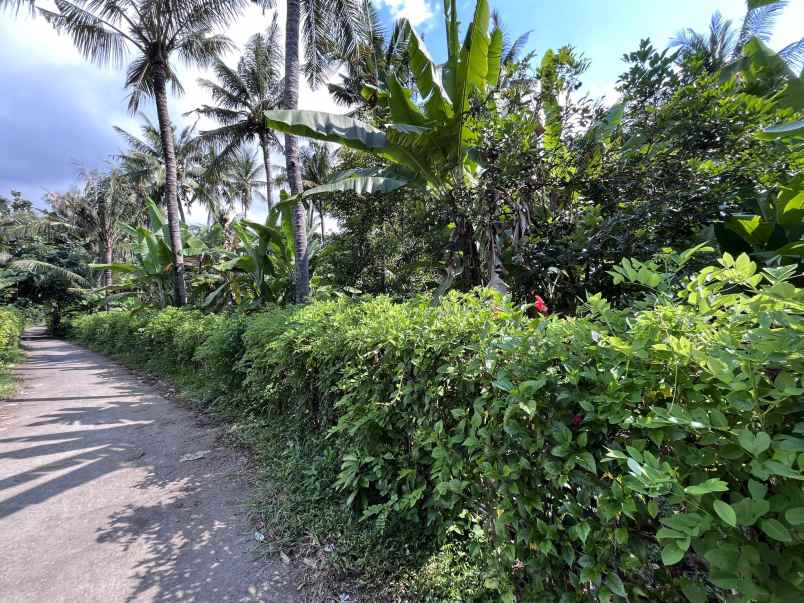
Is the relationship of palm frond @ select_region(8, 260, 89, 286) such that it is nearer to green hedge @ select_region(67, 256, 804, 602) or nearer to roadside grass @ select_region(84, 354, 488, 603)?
roadside grass @ select_region(84, 354, 488, 603)

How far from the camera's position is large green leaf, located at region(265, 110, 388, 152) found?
4.68 meters

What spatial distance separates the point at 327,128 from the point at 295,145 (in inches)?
70.4

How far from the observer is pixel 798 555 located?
85 cm

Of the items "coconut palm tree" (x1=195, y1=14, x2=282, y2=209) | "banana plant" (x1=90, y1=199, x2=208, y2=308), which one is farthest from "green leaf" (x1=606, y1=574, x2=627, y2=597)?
"coconut palm tree" (x1=195, y1=14, x2=282, y2=209)

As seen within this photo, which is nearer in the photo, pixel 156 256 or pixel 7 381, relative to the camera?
pixel 7 381

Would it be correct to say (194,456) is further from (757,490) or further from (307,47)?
(307,47)

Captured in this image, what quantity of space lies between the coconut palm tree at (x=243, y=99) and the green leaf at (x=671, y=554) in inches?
746

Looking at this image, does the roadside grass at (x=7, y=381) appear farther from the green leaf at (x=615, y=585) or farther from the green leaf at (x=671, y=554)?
the green leaf at (x=671, y=554)

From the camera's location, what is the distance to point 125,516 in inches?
114

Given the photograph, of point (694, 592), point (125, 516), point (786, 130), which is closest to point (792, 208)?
point (786, 130)

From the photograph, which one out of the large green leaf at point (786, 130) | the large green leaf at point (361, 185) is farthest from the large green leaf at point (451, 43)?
the large green leaf at point (786, 130)

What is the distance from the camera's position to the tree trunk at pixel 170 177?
33.4 feet

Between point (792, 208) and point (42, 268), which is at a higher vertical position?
point (42, 268)

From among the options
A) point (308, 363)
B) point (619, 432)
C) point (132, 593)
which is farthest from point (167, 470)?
point (619, 432)
